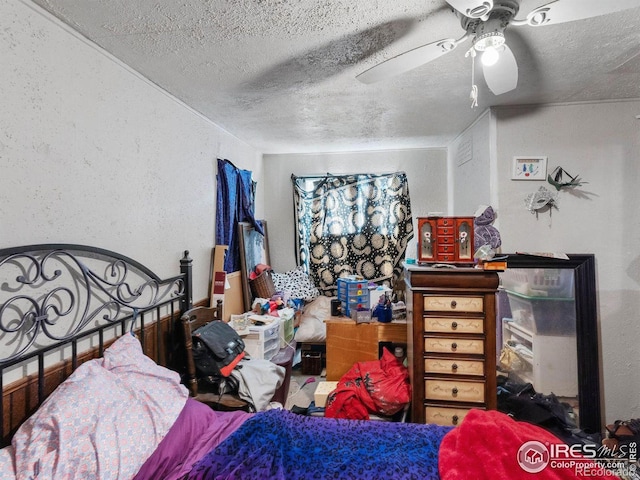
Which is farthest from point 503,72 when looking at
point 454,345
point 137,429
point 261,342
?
point 261,342

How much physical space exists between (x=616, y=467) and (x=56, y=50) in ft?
11.5

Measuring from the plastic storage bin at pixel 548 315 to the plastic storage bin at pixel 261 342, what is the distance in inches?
80.2

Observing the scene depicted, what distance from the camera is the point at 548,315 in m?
2.50

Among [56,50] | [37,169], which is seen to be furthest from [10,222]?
[56,50]

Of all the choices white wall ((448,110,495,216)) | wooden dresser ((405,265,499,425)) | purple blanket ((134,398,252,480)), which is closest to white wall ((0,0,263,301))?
purple blanket ((134,398,252,480))

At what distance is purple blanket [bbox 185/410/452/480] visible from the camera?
4.17 feet

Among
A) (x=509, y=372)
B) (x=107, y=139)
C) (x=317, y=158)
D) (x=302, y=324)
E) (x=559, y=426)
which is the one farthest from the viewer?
(x=317, y=158)

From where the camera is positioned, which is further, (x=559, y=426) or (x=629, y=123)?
(x=629, y=123)

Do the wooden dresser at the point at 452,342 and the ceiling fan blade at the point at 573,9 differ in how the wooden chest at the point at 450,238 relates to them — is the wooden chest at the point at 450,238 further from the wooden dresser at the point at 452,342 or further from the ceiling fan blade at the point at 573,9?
the ceiling fan blade at the point at 573,9

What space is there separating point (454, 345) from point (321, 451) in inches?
41.0

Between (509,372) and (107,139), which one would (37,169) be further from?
(509,372)

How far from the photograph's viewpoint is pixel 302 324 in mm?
3553

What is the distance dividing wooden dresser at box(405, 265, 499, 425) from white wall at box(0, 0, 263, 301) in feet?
5.53

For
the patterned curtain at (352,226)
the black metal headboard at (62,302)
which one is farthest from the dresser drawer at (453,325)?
the patterned curtain at (352,226)
